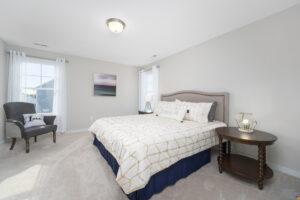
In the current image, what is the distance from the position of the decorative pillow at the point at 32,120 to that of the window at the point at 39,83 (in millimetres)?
765

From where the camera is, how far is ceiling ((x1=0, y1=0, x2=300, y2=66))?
67.8 inches

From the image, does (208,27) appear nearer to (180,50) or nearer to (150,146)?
(180,50)

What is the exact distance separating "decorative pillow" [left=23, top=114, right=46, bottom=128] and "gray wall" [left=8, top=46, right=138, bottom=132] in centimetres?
94

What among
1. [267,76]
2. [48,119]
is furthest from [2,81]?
[267,76]

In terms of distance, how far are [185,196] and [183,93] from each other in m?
2.30

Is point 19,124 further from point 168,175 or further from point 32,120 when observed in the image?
point 168,175

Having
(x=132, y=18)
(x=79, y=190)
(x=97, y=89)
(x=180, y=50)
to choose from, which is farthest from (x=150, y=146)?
(x=97, y=89)

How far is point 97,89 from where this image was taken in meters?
4.23

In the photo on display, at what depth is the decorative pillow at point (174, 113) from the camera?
8.14 feet

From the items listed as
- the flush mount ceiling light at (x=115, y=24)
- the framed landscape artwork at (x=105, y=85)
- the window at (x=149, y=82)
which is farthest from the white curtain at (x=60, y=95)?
the window at (x=149, y=82)

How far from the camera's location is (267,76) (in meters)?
1.96

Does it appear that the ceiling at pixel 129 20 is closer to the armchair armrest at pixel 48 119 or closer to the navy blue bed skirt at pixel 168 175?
the armchair armrest at pixel 48 119

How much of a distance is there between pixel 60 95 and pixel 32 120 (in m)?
1.01

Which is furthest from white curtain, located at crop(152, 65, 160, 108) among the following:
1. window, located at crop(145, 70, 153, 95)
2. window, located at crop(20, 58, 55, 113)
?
window, located at crop(20, 58, 55, 113)
